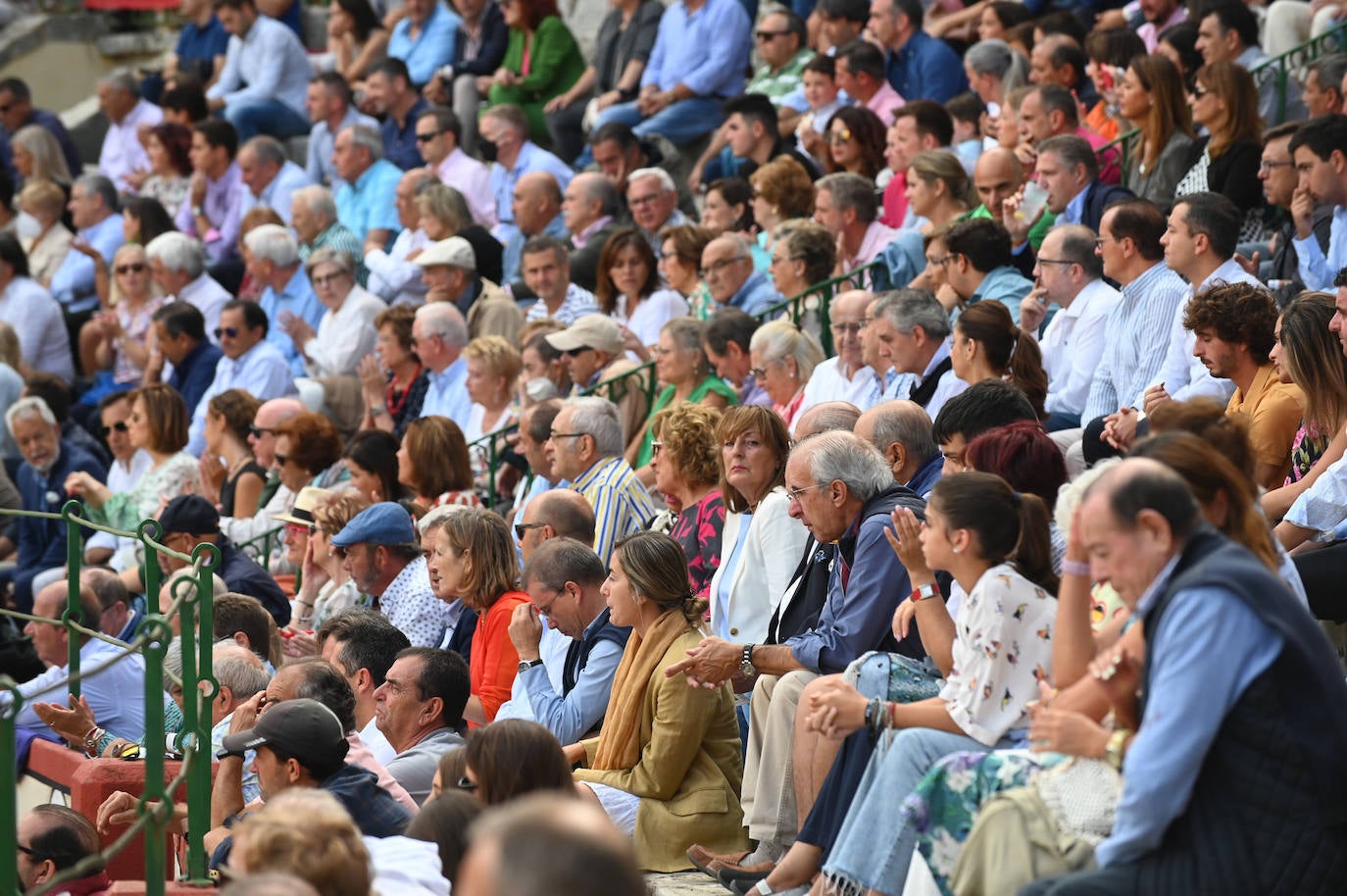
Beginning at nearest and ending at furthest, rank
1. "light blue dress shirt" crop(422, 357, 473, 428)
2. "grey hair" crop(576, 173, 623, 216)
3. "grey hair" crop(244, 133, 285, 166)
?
"light blue dress shirt" crop(422, 357, 473, 428)
"grey hair" crop(576, 173, 623, 216)
"grey hair" crop(244, 133, 285, 166)

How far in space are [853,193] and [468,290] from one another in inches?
97.8

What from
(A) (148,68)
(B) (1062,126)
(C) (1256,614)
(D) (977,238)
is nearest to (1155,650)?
(C) (1256,614)

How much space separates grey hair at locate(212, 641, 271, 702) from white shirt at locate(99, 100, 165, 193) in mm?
10235

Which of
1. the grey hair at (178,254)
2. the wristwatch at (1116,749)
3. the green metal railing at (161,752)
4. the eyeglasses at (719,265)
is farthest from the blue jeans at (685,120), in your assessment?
the wristwatch at (1116,749)

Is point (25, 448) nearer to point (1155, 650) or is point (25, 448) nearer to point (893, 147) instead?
point (893, 147)

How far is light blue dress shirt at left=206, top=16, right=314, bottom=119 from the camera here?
612 inches

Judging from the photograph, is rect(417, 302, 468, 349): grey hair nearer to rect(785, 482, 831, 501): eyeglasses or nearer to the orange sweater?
the orange sweater

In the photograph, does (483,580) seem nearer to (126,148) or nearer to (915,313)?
(915,313)

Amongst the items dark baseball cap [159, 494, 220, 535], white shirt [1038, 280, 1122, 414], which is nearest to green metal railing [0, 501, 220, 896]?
dark baseball cap [159, 494, 220, 535]

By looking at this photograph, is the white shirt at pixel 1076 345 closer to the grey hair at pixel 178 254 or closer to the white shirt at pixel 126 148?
the grey hair at pixel 178 254

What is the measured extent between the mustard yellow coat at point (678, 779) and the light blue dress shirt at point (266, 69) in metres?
10.9

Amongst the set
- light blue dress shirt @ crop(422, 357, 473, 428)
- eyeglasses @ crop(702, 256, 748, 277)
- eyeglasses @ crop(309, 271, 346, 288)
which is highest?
eyeglasses @ crop(702, 256, 748, 277)

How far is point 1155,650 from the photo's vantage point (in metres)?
3.84

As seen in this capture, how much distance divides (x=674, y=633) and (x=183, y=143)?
10297 mm
